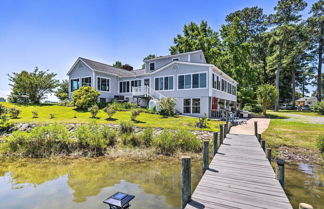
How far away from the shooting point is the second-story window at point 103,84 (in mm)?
23359

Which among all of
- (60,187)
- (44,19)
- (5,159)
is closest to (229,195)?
(60,187)

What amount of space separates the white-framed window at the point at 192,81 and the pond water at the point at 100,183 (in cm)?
1151

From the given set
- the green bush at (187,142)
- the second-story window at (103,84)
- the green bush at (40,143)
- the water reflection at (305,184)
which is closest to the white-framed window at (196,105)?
the green bush at (187,142)

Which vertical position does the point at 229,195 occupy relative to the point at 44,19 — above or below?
below

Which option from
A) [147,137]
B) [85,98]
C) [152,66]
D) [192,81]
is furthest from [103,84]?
[147,137]

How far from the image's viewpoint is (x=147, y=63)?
2539 cm

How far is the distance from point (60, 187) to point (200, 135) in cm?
810

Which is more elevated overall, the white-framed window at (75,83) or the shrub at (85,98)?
the white-framed window at (75,83)

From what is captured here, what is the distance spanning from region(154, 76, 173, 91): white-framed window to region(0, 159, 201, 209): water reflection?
1299 cm

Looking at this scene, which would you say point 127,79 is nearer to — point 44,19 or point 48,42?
point 48,42

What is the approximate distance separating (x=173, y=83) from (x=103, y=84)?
990cm

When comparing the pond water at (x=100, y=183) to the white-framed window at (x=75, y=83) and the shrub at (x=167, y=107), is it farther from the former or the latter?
the white-framed window at (x=75, y=83)

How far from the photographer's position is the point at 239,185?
15.2 ft

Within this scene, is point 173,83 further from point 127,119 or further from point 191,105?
point 127,119
